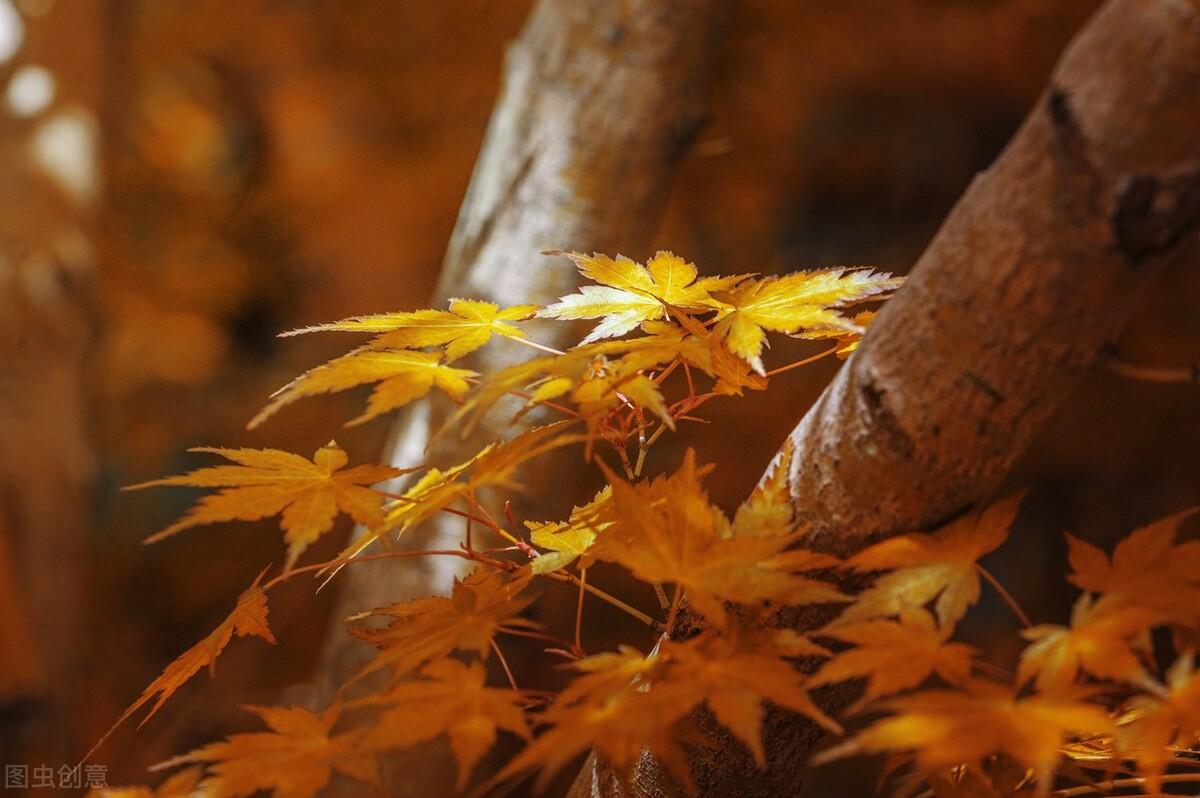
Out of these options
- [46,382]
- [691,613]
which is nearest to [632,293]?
[691,613]

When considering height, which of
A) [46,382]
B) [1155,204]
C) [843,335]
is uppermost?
[1155,204]

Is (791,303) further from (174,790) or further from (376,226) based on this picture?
(376,226)

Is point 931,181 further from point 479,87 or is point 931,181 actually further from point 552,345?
point 552,345

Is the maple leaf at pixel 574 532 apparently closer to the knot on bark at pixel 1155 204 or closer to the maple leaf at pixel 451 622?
the maple leaf at pixel 451 622

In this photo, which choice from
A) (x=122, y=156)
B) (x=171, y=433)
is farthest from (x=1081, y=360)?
(x=122, y=156)

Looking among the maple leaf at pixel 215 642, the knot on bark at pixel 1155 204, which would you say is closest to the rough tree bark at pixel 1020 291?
the knot on bark at pixel 1155 204

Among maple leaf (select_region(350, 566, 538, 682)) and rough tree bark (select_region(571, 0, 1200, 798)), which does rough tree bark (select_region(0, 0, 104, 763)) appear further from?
rough tree bark (select_region(571, 0, 1200, 798))
